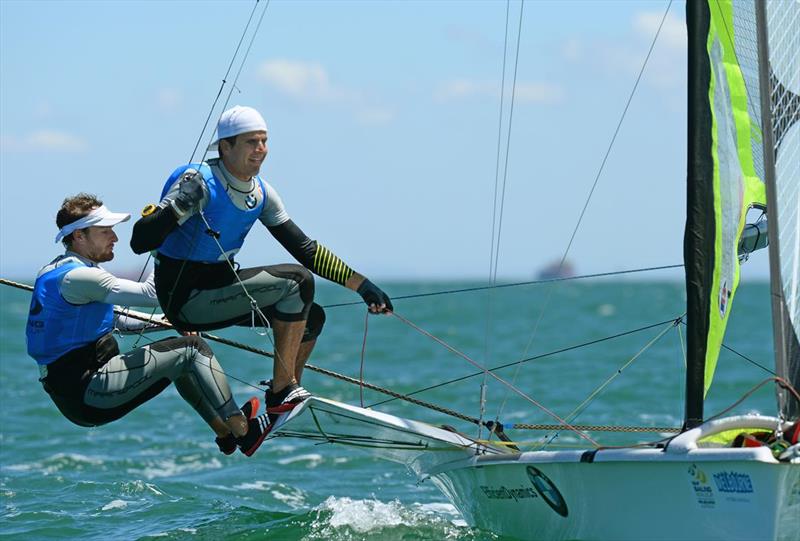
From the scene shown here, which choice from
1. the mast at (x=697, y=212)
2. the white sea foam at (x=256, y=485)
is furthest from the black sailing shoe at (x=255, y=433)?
the white sea foam at (x=256, y=485)

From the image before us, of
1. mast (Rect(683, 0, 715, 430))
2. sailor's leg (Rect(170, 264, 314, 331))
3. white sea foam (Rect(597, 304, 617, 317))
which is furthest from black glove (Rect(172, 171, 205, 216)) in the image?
white sea foam (Rect(597, 304, 617, 317))

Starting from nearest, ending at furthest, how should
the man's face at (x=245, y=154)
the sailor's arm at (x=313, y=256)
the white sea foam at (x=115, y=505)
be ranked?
the man's face at (x=245, y=154)
the sailor's arm at (x=313, y=256)
the white sea foam at (x=115, y=505)

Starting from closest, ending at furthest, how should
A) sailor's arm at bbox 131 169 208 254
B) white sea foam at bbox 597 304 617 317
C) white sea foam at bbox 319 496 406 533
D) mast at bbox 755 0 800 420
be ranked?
mast at bbox 755 0 800 420
sailor's arm at bbox 131 169 208 254
white sea foam at bbox 319 496 406 533
white sea foam at bbox 597 304 617 317

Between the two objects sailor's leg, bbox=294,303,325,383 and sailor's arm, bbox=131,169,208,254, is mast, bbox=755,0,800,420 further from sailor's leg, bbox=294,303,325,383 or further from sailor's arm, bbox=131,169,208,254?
sailor's arm, bbox=131,169,208,254

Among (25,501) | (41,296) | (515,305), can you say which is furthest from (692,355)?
(515,305)

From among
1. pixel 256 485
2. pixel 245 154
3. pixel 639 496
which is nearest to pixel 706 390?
pixel 639 496

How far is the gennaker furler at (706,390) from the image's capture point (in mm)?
5148

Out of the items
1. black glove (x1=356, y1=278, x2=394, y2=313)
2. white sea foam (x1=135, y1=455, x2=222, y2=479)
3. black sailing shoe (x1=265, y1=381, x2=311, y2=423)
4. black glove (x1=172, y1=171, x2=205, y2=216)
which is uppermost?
black glove (x1=172, y1=171, x2=205, y2=216)

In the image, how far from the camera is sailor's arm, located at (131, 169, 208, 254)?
5633mm

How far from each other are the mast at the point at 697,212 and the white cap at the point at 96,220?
261cm

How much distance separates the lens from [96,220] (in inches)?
235

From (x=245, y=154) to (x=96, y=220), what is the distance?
77cm

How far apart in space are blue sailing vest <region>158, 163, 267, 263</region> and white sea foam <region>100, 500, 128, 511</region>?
10.4ft

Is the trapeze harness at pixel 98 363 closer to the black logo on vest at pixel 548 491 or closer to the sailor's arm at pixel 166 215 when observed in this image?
the sailor's arm at pixel 166 215
